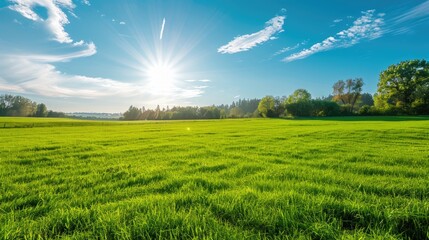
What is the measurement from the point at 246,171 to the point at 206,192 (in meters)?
2.19

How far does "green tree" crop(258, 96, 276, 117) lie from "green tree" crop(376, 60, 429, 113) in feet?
150

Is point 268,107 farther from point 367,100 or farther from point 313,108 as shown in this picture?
point 367,100

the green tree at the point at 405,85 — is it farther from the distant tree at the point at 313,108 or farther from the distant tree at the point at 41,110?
the distant tree at the point at 41,110

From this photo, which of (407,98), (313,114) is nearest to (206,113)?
(313,114)

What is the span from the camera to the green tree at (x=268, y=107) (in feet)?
354

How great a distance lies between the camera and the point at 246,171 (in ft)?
19.6

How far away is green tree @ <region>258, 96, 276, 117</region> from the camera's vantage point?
354 ft

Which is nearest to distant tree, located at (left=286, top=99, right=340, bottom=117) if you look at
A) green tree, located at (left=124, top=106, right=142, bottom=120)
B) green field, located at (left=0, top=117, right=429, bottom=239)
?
green field, located at (left=0, top=117, right=429, bottom=239)

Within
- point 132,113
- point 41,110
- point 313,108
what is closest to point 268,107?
point 313,108

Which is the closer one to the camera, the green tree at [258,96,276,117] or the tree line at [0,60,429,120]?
the tree line at [0,60,429,120]

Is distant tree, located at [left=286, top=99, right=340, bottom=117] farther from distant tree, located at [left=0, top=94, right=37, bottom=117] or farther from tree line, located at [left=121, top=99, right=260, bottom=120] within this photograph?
distant tree, located at [left=0, top=94, right=37, bottom=117]

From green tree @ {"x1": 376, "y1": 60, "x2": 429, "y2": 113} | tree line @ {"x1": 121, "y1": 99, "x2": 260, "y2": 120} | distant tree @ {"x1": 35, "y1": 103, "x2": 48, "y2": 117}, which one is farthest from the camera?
tree line @ {"x1": 121, "y1": 99, "x2": 260, "y2": 120}

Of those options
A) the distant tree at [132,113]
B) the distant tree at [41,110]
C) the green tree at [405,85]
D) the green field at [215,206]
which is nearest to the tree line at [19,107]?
the distant tree at [41,110]

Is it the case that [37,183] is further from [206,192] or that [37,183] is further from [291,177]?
[291,177]
